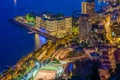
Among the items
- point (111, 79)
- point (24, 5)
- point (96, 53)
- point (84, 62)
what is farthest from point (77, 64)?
point (24, 5)

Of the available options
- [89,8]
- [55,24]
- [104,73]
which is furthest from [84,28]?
[104,73]

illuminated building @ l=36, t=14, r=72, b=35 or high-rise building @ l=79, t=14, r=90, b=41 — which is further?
illuminated building @ l=36, t=14, r=72, b=35

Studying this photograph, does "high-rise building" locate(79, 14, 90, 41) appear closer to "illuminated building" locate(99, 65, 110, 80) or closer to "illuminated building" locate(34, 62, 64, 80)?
"illuminated building" locate(34, 62, 64, 80)

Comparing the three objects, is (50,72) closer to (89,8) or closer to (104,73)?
(104,73)

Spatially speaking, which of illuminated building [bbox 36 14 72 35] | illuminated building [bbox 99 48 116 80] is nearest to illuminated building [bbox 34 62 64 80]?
illuminated building [bbox 99 48 116 80]

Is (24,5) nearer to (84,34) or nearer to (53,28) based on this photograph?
(53,28)

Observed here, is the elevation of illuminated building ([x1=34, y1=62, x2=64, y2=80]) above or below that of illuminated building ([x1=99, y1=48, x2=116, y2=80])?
below

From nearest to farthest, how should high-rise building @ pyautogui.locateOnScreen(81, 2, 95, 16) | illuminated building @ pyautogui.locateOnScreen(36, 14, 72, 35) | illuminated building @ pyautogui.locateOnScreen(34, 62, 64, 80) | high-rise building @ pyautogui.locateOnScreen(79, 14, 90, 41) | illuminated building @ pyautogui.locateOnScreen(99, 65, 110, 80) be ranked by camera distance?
1. illuminated building @ pyautogui.locateOnScreen(99, 65, 110, 80)
2. illuminated building @ pyautogui.locateOnScreen(34, 62, 64, 80)
3. high-rise building @ pyautogui.locateOnScreen(79, 14, 90, 41)
4. high-rise building @ pyautogui.locateOnScreen(81, 2, 95, 16)
5. illuminated building @ pyautogui.locateOnScreen(36, 14, 72, 35)

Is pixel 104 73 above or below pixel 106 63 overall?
below
